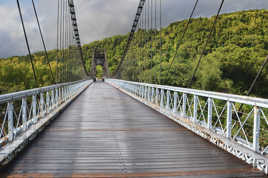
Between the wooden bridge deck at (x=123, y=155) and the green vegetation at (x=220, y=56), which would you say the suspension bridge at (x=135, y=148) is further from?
the green vegetation at (x=220, y=56)

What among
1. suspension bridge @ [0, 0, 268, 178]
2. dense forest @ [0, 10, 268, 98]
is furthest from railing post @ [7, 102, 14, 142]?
dense forest @ [0, 10, 268, 98]

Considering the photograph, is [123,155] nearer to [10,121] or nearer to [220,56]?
[10,121]

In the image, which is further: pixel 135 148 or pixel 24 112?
pixel 24 112

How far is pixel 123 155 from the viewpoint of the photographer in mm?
3434

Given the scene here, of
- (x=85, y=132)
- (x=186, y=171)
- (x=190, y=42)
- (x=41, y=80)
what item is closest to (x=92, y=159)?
(x=186, y=171)

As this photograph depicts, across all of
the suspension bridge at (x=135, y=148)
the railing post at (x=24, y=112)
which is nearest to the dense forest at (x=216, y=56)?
the suspension bridge at (x=135, y=148)

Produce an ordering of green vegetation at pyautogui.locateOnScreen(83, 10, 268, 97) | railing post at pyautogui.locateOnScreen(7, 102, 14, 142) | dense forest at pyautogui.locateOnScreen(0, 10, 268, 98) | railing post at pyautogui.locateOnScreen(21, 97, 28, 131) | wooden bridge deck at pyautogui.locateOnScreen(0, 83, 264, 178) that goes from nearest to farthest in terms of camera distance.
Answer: wooden bridge deck at pyautogui.locateOnScreen(0, 83, 264, 178) → railing post at pyautogui.locateOnScreen(7, 102, 14, 142) → railing post at pyautogui.locateOnScreen(21, 97, 28, 131) → dense forest at pyautogui.locateOnScreen(0, 10, 268, 98) → green vegetation at pyautogui.locateOnScreen(83, 10, 268, 97)

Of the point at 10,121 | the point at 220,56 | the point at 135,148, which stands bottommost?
the point at 135,148

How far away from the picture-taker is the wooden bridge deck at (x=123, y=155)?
111 inches

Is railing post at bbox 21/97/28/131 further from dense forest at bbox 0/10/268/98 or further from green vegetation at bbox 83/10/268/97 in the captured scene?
green vegetation at bbox 83/10/268/97

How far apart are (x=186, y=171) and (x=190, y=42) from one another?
33.6m

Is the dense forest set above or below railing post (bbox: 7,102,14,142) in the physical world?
above

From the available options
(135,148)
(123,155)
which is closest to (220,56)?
(135,148)

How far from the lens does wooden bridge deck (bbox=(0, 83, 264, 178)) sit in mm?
2828
